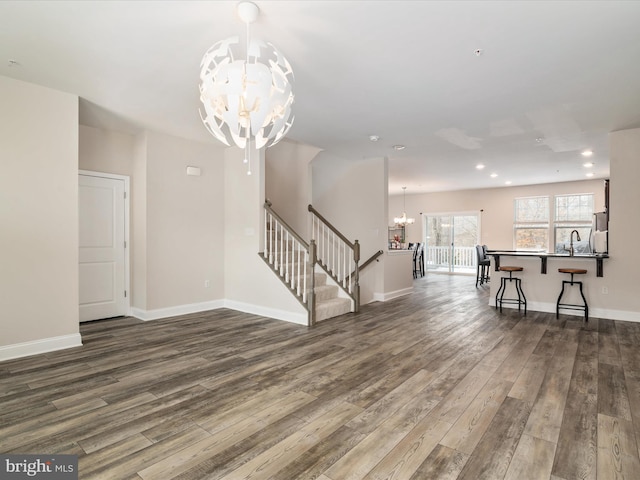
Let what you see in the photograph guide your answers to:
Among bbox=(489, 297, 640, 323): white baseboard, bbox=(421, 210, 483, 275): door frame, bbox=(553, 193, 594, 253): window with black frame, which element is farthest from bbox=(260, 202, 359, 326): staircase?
bbox=(553, 193, 594, 253): window with black frame

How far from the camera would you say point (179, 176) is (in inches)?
215

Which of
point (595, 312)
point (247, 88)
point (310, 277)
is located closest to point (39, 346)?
point (310, 277)

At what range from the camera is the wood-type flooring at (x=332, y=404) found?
72.1 inches

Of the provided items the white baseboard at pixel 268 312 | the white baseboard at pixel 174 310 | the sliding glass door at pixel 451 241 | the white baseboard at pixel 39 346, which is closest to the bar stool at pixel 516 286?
the white baseboard at pixel 268 312

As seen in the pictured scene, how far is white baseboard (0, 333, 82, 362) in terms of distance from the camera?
3400mm

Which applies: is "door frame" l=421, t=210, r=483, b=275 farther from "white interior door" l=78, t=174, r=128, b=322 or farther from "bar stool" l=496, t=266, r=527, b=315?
"white interior door" l=78, t=174, r=128, b=322

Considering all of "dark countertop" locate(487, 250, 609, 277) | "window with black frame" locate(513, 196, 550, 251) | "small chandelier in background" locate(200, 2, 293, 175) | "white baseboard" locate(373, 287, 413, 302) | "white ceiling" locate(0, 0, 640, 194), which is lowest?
"white baseboard" locate(373, 287, 413, 302)

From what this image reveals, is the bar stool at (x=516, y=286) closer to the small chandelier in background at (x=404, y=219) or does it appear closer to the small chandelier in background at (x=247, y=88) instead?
the small chandelier in background at (x=247, y=88)

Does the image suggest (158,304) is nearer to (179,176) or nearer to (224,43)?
(179,176)

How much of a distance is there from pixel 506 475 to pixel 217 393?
1989 millimetres

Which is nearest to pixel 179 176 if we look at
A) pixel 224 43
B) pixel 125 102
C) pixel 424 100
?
pixel 125 102

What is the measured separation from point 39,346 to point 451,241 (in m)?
11.4

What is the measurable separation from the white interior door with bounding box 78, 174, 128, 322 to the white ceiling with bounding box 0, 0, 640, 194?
3.14ft

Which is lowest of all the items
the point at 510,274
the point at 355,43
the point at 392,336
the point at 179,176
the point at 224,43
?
the point at 392,336
